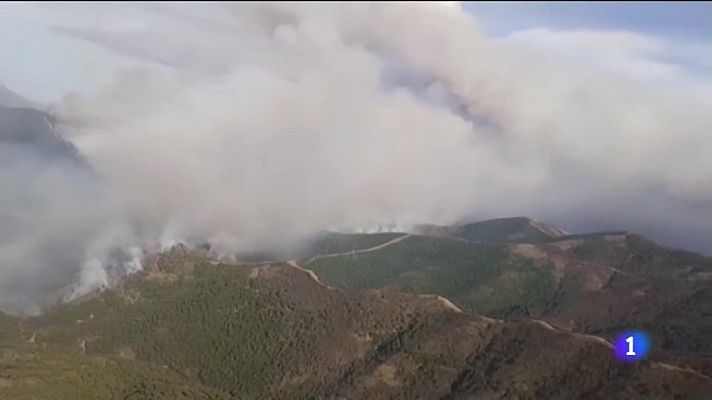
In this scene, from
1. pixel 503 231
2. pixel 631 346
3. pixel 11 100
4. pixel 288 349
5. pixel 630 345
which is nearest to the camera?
pixel 631 346

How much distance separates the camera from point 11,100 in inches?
3152

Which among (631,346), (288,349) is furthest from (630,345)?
(288,349)

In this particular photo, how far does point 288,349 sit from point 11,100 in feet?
122

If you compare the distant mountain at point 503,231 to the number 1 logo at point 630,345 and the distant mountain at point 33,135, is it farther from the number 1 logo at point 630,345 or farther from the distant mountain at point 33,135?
the distant mountain at point 33,135

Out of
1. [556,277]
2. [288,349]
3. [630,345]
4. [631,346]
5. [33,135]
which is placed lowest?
[33,135]

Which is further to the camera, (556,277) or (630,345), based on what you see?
(556,277)

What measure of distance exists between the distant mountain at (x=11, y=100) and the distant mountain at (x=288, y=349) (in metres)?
18.9

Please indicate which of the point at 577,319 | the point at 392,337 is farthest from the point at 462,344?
the point at 577,319

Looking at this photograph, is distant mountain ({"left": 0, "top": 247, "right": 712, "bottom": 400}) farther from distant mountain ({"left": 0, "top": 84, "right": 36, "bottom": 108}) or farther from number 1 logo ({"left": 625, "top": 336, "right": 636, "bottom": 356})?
distant mountain ({"left": 0, "top": 84, "right": 36, "bottom": 108})

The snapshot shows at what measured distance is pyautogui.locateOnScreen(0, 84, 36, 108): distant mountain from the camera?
72713 mm

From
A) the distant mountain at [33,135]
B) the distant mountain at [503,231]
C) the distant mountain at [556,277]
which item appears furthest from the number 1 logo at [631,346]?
the distant mountain at [33,135]

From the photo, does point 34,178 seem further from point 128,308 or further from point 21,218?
point 128,308

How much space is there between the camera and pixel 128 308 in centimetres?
7194

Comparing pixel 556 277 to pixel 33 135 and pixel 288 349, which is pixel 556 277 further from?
pixel 33 135
